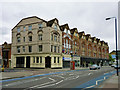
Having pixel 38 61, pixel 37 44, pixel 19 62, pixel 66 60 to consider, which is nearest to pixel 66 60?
pixel 66 60

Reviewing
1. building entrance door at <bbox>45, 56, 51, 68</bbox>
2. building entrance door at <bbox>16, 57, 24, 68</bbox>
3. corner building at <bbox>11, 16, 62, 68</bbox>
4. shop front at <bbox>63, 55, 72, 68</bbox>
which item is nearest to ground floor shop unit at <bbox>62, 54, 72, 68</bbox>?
shop front at <bbox>63, 55, 72, 68</bbox>

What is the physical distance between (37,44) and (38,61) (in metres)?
4.88

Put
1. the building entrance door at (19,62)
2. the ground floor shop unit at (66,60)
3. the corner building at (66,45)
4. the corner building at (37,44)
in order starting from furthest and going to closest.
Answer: the corner building at (66,45), the ground floor shop unit at (66,60), the building entrance door at (19,62), the corner building at (37,44)

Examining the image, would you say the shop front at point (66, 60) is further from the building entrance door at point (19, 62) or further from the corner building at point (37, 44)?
the building entrance door at point (19, 62)

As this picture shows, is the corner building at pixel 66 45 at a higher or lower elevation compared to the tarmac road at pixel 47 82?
higher

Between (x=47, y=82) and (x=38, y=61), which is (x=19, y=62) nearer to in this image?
(x=38, y=61)

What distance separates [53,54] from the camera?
36562 mm

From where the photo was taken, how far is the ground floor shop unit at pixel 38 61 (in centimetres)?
3594

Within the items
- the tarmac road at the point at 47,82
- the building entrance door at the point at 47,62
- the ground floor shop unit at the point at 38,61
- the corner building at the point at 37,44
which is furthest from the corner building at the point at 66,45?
the tarmac road at the point at 47,82

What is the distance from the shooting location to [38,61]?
120 ft

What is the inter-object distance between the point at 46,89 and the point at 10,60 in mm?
37140

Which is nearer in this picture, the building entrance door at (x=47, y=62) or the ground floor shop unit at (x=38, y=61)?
the ground floor shop unit at (x=38, y=61)

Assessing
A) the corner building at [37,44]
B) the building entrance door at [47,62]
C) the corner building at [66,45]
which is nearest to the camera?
the corner building at [37,44]

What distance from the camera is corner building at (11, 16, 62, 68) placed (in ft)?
119
